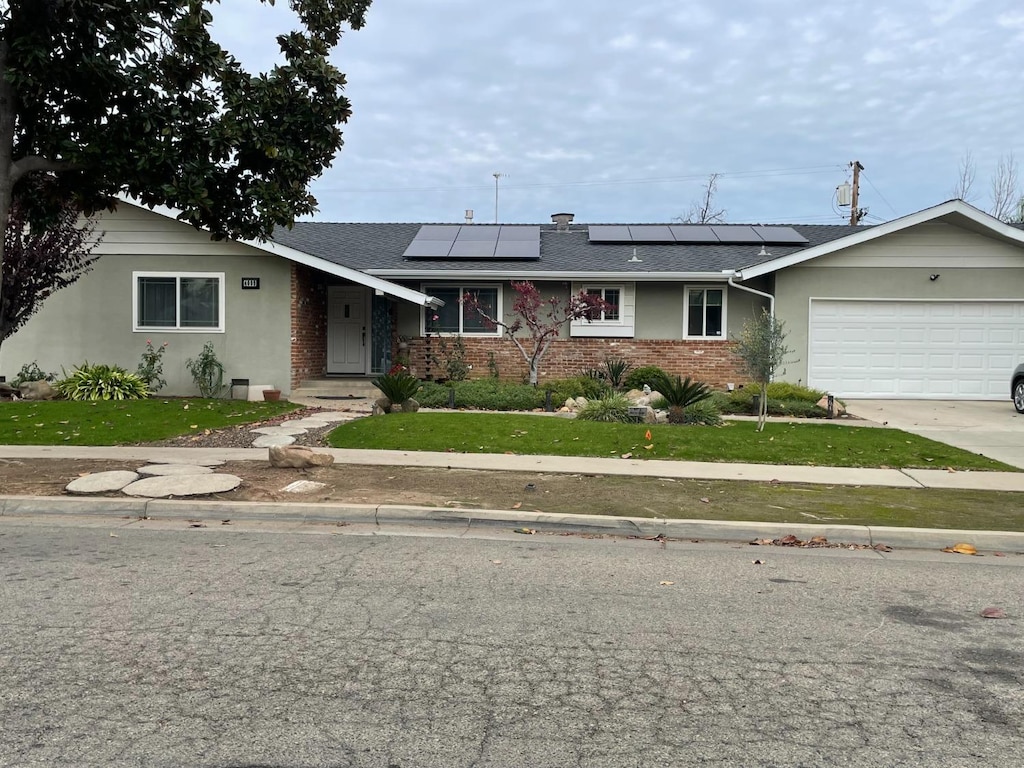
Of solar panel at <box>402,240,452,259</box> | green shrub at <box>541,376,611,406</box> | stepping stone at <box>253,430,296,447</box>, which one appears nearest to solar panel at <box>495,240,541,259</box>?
solar panel at <box>402,240,452,259</box>

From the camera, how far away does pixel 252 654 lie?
4.30 m

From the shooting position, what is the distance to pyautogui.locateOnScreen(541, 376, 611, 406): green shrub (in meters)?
16.9

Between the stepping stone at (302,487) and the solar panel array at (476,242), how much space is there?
39.1ft

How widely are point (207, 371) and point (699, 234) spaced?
1320cm

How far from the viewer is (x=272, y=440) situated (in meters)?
12.4

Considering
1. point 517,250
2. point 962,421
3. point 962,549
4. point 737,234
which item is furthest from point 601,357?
point 962,549

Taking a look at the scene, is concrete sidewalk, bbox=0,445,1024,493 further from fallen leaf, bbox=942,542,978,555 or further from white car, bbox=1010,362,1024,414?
white car, bbox=1010,362,1024,414

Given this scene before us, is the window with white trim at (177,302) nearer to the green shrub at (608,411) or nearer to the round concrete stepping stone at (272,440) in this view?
the round concrete stepping stone at (272,440)

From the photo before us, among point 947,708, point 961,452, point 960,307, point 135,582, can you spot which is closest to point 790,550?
point 947,708

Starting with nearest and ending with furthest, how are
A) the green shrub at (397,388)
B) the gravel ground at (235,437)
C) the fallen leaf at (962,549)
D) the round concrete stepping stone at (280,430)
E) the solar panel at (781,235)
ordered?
the fallen leaf at (962,549) → the gravel ground at (235,437) → the round concrete stepping stone at (280,430) → the green shrub at (397,388) → the solar panel at (781,235)

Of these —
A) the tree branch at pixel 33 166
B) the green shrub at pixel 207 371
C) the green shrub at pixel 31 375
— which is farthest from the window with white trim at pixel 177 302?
the tree branch at pixel 33 166

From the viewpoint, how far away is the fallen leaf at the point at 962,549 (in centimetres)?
703

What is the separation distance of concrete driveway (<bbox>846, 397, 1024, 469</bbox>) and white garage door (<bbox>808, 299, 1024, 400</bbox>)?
52 centimetres

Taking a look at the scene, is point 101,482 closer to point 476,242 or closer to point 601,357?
point 601,357
